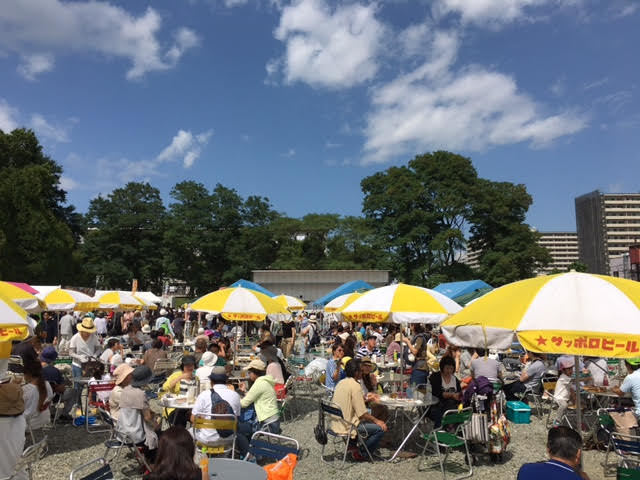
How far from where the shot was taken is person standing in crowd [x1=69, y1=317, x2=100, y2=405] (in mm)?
9508

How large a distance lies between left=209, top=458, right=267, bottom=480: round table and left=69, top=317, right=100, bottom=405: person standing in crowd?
703 cm

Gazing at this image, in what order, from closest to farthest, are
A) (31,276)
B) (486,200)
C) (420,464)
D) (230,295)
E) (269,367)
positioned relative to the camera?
1. (420,464)
2. (269,367)
3. (230,295)
4. (31,276)
5. (486,200)

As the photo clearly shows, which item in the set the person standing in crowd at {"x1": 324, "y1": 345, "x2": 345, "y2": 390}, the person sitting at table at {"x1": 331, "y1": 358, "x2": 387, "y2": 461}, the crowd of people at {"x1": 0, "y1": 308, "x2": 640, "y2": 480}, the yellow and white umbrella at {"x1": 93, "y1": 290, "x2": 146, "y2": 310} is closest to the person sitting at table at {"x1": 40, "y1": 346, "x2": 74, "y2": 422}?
the crowd of people at {"x1": 0, "y1": 308, "x2": 640, "y2": 480}

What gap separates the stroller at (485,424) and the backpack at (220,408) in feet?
10.5

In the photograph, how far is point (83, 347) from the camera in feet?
31.7

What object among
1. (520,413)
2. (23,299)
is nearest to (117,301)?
(23,299)

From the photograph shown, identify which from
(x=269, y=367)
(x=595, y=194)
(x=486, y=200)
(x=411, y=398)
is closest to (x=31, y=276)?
(x=269, y=367)

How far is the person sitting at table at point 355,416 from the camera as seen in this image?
605 cm

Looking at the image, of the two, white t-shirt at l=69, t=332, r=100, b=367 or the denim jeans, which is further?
white t-shirt at l=69, t=332, r=100, b=367

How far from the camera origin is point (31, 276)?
1129 inches

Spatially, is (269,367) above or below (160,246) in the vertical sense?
below

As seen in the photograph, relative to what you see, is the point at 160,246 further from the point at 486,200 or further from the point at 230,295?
the point at 230,295

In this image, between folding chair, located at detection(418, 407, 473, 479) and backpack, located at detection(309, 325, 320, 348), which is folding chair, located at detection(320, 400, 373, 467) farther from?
backpack, located at detection(309, 325, 320, 348)

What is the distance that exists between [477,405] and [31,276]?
30135 millimetres
